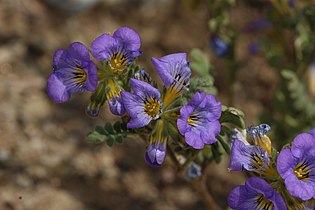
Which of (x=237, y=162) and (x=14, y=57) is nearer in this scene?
(x=237, y=162)

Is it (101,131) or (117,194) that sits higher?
(101,131)

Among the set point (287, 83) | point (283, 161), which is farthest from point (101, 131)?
point (287, 83)

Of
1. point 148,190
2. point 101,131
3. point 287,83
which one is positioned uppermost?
point 101,131

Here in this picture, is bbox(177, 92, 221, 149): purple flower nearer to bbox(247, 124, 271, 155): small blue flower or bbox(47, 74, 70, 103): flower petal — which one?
bbox(247, 124, 271, 155): small blue flower

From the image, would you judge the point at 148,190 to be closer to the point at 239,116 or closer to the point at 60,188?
the point at 60,188

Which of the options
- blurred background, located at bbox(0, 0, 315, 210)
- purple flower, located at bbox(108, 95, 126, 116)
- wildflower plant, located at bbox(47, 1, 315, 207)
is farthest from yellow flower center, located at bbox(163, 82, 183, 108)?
blurred background, located at bbox(0, 0, 315, 210)

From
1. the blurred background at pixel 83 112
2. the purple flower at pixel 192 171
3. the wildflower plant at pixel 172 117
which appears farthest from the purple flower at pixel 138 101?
the blurred background at pixel 83 112

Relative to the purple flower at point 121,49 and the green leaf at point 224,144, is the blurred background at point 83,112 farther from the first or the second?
the purple flower at point 121,49

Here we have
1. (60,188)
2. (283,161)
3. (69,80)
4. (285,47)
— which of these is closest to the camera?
(283,161)
